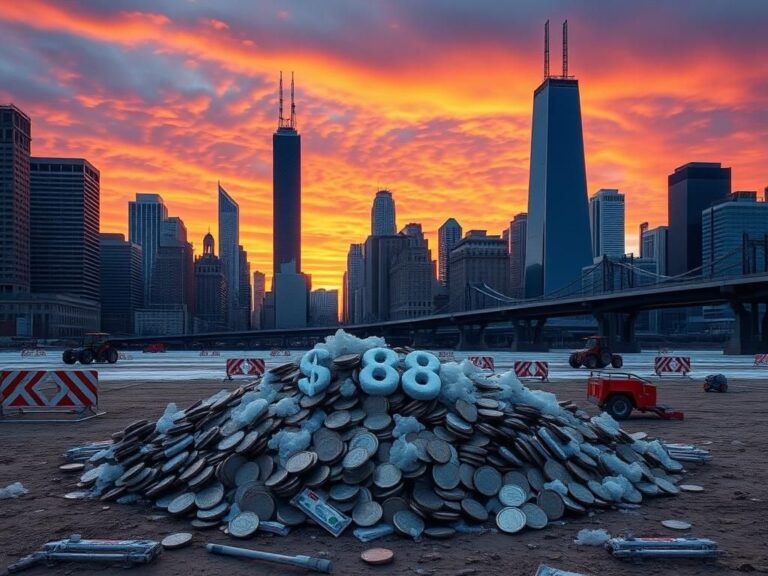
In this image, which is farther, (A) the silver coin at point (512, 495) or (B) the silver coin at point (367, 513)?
(A) the silver coin at point (512, 495)

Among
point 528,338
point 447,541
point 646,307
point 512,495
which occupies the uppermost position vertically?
point 646,307

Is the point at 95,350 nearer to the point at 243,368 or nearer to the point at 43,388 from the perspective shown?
the point at 243,368

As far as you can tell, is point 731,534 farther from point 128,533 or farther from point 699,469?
point 128,533

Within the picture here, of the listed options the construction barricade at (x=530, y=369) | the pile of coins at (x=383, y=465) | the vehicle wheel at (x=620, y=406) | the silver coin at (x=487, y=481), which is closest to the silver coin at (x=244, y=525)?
the pile of coins at (x=383, y=465)

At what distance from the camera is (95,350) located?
55688 mm

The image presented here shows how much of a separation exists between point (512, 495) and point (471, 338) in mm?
165405

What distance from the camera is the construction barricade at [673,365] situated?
4166 cm

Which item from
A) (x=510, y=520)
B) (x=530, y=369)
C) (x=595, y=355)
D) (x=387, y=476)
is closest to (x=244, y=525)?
(x=387, y=476)

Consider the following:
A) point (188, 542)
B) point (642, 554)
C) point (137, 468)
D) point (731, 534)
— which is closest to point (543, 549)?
point (642, 554)

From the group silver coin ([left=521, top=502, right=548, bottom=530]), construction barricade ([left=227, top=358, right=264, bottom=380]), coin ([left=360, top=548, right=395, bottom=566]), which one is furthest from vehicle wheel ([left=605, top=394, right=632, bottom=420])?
construction barricade ([left=227, top=358, right=264, bottom=380])

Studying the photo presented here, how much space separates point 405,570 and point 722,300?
302 feet

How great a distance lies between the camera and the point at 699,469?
13148 millimetres

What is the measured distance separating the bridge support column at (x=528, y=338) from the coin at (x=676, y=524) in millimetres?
119799

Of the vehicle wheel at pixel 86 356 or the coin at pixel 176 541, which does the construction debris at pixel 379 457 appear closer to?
the coin at pixel 176 541
